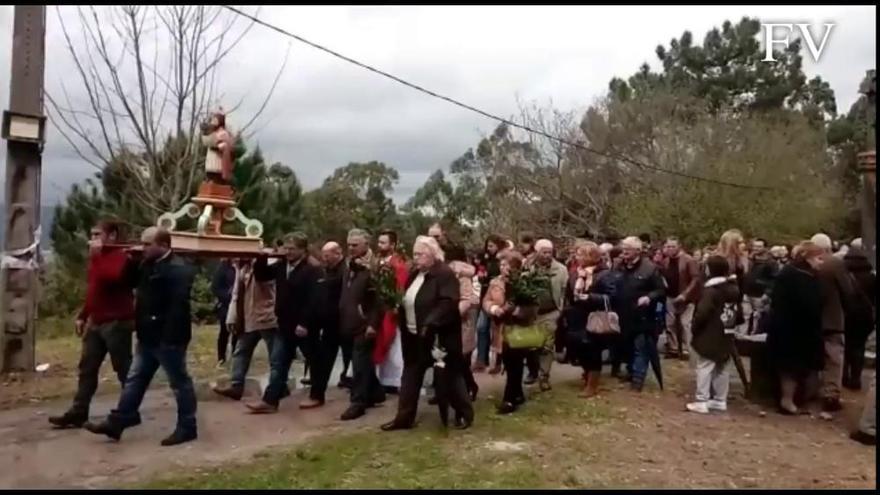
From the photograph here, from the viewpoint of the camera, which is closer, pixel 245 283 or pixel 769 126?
pixel 245 283

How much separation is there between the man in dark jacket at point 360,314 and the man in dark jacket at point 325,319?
136 mm

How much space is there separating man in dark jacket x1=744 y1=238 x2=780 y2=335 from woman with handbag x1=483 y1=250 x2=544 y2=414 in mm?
5156

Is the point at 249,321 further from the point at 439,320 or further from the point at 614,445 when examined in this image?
the point at 614,445

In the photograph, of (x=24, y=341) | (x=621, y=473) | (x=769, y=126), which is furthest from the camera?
(x=769, y=126)

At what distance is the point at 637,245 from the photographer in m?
8.98

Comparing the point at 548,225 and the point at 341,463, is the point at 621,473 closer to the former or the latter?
the point at 341,463

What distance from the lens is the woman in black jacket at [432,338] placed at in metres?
7.27

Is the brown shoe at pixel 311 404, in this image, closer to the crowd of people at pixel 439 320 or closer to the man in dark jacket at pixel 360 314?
the crowd of people at pixel 439 320

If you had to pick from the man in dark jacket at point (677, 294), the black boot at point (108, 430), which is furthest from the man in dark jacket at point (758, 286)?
the black boot at point (108, 430)

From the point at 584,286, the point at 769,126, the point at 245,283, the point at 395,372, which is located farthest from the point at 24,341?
the point at 769,126

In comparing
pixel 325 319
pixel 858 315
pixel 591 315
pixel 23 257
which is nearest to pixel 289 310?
pixel 325 319

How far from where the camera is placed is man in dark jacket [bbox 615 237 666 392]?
8.97 meters

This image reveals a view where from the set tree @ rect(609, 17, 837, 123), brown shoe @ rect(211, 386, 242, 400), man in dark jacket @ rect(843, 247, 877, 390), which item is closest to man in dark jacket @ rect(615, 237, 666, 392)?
man in dark jacket @ rect(843, 247, 877, 390)

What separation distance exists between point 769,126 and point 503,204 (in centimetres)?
1023
